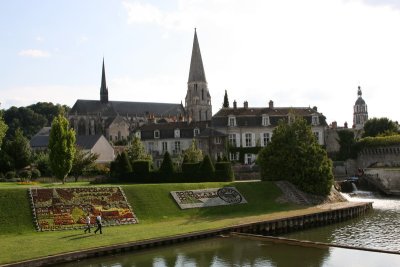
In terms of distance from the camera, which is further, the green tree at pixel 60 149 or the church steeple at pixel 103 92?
the church steeple at pixel 103 92

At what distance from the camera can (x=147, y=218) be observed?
1507 inches

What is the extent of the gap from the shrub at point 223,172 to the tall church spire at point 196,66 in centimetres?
6578

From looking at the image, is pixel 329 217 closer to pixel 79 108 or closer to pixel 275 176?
pixel 275 176

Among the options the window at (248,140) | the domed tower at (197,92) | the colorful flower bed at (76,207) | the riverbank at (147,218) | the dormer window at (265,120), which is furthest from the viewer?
the domed tower at (197,92)

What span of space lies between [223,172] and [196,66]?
69.9 metres

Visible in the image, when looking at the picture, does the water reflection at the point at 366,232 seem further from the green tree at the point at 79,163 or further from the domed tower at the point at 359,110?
the domed tower at the point at 359,110

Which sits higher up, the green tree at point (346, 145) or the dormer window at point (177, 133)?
the dormer window at point (177, 133)

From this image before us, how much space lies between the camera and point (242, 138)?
281ft

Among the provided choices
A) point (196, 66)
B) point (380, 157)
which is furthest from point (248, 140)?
point (196, 66)

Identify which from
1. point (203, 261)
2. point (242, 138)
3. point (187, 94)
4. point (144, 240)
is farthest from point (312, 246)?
point (187, 94)

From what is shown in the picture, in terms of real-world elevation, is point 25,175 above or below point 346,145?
below

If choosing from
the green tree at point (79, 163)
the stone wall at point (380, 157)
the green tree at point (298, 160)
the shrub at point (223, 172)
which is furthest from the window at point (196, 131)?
the green tree at point (298, 160)

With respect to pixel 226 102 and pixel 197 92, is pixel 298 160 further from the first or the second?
pixel 197 92

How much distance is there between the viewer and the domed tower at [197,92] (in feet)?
402
